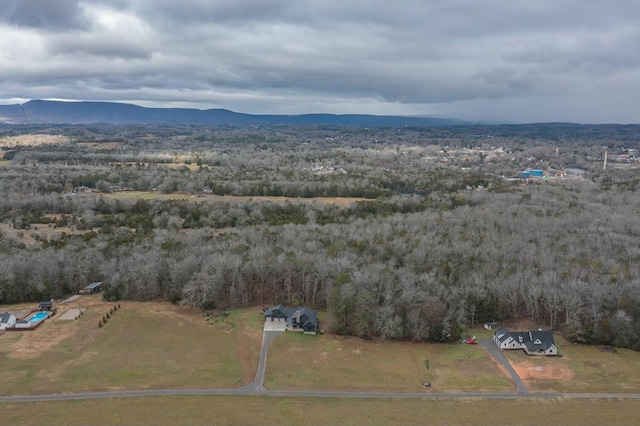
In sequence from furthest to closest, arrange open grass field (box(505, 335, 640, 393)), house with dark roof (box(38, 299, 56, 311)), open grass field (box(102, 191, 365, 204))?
open grass field (box(102, 191, 365, 204)) < house with dark roof (box(38, 299, 56, 311)) < open grass field (box(505, 335, 640, 393))

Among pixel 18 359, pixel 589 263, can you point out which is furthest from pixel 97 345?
pixel 589 263

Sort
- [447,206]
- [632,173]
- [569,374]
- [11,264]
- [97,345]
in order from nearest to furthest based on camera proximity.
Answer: [569,374], [97,345], [11,264], [447,206], [632,173]

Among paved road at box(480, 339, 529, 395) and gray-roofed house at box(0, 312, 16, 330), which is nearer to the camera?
paved road at box(480, 339, 529, 395)

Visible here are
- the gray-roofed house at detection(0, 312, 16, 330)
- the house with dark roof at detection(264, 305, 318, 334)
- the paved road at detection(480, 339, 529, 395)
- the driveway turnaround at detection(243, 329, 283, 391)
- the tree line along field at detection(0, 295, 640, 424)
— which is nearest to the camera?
the tree line along field at detection(0, 295, 640, 424)

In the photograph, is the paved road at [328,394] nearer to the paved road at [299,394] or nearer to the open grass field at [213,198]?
the paved road at [299,394]

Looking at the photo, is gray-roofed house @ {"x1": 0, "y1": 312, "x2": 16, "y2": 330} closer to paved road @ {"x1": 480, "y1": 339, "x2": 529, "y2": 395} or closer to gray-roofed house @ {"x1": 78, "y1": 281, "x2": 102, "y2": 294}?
gray-roofed house @ {"x1": 78, "y1": 281, "x2": 102, "y2": 294}

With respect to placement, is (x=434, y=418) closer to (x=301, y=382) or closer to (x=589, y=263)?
(x=301, y=382)

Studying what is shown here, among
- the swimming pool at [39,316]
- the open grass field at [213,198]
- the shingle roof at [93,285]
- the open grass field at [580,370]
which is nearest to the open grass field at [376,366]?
the open grass field at [580,370]

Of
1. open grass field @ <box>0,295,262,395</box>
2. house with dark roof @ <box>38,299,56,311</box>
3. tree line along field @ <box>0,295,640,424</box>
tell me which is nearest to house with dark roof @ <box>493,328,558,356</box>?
tree line along field @ <box>0,295,640,424</box>
